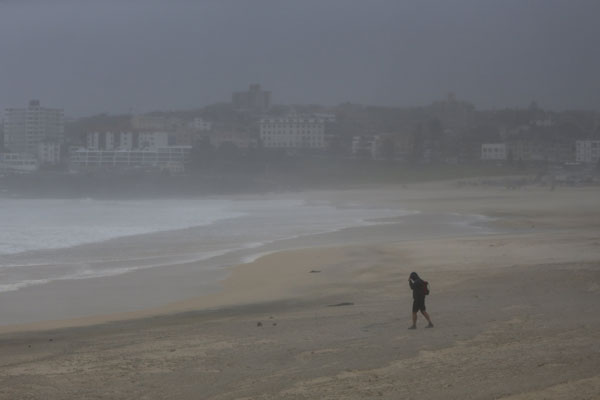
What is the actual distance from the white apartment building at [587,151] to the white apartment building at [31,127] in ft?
273

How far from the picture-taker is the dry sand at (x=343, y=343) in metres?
6.36

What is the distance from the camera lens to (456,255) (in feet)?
54.5

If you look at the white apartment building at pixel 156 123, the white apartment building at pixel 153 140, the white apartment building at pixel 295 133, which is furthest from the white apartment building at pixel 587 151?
the white apartment building at pixel 156 123

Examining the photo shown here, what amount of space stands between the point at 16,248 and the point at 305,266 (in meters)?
8.79

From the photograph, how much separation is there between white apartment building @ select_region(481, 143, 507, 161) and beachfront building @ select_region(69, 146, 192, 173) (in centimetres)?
3784

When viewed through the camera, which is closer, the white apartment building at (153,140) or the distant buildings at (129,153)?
the distant buildings at (129,153)

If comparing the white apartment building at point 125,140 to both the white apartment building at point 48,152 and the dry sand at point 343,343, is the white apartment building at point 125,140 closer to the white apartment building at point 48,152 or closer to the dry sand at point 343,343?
the white apartment building at point 48,152

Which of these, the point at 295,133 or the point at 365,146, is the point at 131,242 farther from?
the point at 295,133

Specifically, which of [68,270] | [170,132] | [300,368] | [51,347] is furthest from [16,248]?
[170,132]

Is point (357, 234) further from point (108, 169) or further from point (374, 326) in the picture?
point (108, 169)

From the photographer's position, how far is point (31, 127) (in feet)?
470

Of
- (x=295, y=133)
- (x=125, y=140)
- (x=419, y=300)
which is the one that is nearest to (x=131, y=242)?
(x=419, y=300)

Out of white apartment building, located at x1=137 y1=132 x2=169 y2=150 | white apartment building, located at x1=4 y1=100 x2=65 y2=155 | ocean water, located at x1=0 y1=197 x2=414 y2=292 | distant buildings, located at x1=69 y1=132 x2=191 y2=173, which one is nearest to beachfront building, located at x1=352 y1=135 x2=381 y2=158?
distant buildings, located at x1=69 y1=132 x2=191 y2=173

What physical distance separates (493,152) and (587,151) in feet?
38.9
